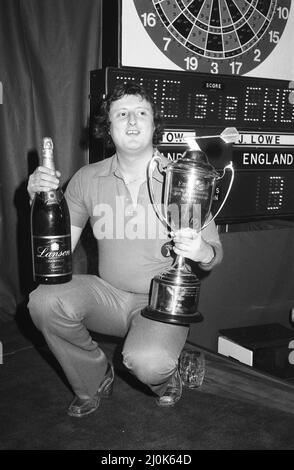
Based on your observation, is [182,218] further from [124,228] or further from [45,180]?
[45,180]

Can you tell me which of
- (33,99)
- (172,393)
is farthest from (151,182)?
(33,99)

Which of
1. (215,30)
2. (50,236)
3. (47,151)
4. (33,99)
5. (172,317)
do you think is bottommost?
(172,317)

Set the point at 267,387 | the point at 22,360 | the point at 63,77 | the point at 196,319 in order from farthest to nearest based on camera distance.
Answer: the point at 63,77 → the point at 22,360 → the point at 267,387 → the point at 196,319

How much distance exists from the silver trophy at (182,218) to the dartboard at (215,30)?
1036 millimetres

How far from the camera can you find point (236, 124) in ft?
8.68

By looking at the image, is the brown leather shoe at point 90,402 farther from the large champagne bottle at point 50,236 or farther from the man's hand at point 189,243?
the man's hand at point 189,243

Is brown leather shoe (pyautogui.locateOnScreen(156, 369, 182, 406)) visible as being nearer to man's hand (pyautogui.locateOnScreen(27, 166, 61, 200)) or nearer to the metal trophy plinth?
the metal trophy plinth

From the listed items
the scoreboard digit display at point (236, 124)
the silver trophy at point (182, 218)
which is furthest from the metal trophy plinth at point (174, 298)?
the scoreboard digit display at point (236, 124)

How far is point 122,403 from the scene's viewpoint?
2.00m

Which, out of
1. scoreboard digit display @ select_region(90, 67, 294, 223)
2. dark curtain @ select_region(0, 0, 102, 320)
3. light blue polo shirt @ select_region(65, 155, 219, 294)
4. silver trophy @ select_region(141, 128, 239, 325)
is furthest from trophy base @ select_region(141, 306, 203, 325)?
dark curtain @ select_region(0, 0, 102, 320)

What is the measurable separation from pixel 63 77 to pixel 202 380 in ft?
5.58

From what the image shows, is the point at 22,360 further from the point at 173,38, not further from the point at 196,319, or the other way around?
the point at 173,38

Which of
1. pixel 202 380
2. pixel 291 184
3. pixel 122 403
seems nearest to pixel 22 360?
pixel 122 403

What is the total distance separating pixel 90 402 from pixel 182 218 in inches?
28.1
